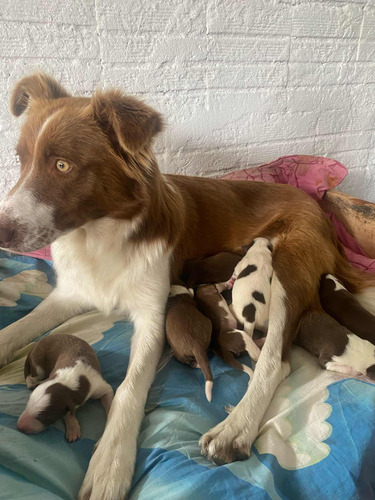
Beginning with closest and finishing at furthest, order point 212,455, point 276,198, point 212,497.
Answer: point 212,497
point 212,455
point 276,198

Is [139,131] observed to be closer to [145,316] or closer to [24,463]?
[145,316]

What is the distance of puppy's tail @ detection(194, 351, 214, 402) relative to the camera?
139 centimetres

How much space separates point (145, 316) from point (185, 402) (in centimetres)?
46

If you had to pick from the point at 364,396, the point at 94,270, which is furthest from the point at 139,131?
the point at 364,396

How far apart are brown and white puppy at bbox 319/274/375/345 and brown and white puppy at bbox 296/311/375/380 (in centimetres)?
7

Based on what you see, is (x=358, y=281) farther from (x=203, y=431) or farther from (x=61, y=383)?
(x=61, y=383)

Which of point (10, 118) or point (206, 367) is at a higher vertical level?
point (10, 118)

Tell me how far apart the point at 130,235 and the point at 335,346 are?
3.03ft

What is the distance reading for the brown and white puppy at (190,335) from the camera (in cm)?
146

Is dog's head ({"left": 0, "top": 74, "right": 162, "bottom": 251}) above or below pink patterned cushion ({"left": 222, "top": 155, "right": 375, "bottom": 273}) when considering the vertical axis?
above

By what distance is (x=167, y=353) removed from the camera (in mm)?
1673

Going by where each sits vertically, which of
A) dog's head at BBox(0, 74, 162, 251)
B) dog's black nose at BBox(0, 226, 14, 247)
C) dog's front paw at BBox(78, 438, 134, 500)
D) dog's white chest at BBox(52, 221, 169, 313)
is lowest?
dog's front paw at BBox(78, 438, 134, 500)

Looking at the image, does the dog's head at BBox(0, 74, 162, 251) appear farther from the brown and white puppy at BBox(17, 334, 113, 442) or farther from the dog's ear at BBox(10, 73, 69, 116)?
the brown and white puppy at BBox(17, 334, 113, 442)

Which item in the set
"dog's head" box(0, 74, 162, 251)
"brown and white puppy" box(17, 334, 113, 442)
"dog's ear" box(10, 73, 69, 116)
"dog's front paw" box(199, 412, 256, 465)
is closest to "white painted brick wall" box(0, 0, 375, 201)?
"dog's ear" box(10, 73, 69, 116)
